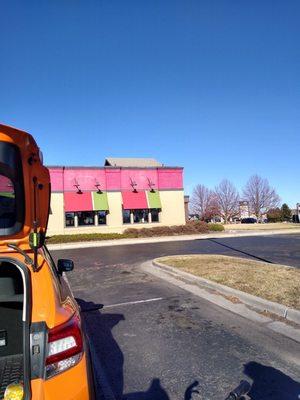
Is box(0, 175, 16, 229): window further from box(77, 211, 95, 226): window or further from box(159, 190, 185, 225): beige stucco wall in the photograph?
box(159, 190, 185, 225): beige stucco wall

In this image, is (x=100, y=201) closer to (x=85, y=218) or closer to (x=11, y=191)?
(x=85, y=218)

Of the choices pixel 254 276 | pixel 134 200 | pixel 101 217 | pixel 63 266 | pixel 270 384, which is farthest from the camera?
pixel 134 200

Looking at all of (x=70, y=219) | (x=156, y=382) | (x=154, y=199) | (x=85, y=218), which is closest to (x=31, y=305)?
(x=156, y=382)

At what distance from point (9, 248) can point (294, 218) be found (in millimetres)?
74907

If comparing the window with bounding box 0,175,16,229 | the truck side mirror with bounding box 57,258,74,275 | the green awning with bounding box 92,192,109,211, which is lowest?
the truck side mirror with bounding box 57,258,74,275

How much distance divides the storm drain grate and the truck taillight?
14.5 inches

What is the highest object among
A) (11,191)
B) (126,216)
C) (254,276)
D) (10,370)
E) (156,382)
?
(126,216)

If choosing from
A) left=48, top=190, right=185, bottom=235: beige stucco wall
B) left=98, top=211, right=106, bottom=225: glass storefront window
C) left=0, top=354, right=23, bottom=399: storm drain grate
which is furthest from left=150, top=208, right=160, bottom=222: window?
left=0, top=354, right=23, bottom=399: storm drain grate

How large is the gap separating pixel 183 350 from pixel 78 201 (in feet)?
90.7

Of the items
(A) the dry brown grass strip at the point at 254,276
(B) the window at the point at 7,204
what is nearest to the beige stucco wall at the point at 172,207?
(A) the dry brown grass strip at the point at 254,276

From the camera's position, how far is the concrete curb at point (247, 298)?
20.6 ft

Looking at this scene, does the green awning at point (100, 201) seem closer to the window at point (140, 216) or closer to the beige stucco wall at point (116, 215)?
the beige stucco wall at point (116, 215)

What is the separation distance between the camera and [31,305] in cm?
256

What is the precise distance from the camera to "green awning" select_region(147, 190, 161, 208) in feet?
113
